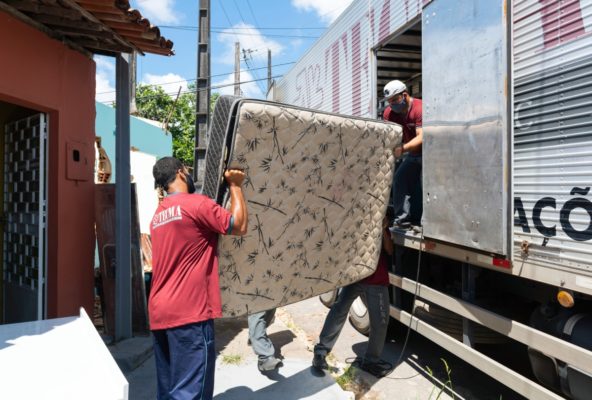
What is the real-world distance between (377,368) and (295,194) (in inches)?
86.9

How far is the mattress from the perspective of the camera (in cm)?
256

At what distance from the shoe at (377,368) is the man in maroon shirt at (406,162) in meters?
1.31

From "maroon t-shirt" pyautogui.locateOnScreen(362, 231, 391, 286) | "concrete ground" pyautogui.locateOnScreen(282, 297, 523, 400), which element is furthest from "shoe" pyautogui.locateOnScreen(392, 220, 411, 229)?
"concrete ground" pyautogui.locateOnScreen(282, 297, 523, 400)

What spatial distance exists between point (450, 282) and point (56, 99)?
4.05m

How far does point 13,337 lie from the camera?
220cm

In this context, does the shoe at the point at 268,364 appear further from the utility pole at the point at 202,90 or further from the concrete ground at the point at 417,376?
the utility pole at the point at 202,90

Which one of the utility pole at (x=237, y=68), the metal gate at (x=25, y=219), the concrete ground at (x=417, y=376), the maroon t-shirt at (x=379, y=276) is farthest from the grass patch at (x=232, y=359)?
the utility pole at (x=237, y=68)

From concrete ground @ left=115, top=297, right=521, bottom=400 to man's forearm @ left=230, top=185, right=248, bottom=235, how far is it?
184 centimetres

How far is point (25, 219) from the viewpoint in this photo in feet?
15.6

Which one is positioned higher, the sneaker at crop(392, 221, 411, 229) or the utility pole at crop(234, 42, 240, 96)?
the utility pole at crop(234, 42, 240, 96)

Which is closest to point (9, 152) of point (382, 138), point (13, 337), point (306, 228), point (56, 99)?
point (56, 99)

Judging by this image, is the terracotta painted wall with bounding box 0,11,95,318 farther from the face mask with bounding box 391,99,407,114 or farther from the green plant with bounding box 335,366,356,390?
the face mask with bounding box 391,99,407,114

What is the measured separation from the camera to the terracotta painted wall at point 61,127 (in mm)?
3824

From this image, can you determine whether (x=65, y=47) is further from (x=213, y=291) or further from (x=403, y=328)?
(x=403, y=328)
